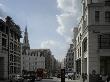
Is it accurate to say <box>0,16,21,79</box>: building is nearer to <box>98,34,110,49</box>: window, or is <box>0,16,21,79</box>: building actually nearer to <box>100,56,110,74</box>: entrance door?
<box>100,56,110,74</box>: entrance door

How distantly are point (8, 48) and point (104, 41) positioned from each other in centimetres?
2659

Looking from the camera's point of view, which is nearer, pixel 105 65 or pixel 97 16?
pixel 97 16

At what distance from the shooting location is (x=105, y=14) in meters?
60.6

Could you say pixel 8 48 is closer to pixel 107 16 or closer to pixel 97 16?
pixel 97 16

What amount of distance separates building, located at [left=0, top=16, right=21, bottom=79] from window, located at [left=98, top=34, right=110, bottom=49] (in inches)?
965

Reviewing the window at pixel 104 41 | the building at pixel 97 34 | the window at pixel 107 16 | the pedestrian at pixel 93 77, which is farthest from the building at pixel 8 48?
the window at pixel 107 16

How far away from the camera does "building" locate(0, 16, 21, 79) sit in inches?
2943

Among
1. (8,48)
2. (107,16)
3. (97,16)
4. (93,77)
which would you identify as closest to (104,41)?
(107,16)

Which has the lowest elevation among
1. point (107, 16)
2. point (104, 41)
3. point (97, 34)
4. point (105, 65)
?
point (105, 65)

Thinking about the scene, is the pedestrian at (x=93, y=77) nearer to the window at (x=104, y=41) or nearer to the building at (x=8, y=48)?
the window at (x=104, y=41)

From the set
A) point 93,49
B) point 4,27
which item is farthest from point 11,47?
point 93,49

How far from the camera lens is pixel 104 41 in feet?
197

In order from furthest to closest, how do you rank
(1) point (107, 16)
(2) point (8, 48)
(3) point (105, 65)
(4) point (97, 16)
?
(2) point (8, 48) < (3) point (105, 65) < (4) point (97, 16) < (1) point (107, 16)

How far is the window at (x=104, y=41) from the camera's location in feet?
196
